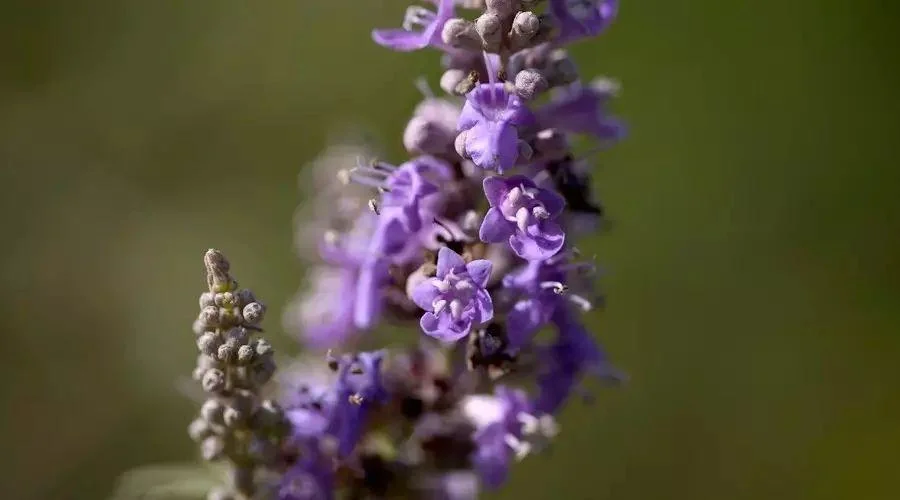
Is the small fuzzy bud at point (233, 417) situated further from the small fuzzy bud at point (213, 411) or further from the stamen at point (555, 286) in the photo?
the stamen at point (555, 286)

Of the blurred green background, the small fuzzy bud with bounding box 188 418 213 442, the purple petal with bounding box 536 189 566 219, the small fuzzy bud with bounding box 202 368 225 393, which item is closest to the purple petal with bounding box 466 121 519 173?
the purple petal with bounding box 536 189 566 219

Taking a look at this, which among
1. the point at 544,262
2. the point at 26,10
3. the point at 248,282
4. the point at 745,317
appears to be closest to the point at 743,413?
the point at 745,317

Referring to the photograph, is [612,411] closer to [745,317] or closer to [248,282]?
[745,317]

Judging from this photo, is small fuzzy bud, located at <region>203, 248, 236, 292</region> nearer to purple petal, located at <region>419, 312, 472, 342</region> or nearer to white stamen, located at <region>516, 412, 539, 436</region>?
purple petal, located at <region>419, 312, 472, 342</region>

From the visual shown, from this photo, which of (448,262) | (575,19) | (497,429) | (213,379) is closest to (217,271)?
(213,379)

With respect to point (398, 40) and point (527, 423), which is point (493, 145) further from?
point (527, 423)

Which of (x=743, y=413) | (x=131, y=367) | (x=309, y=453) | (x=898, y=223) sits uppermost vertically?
(x=309, y=453)
